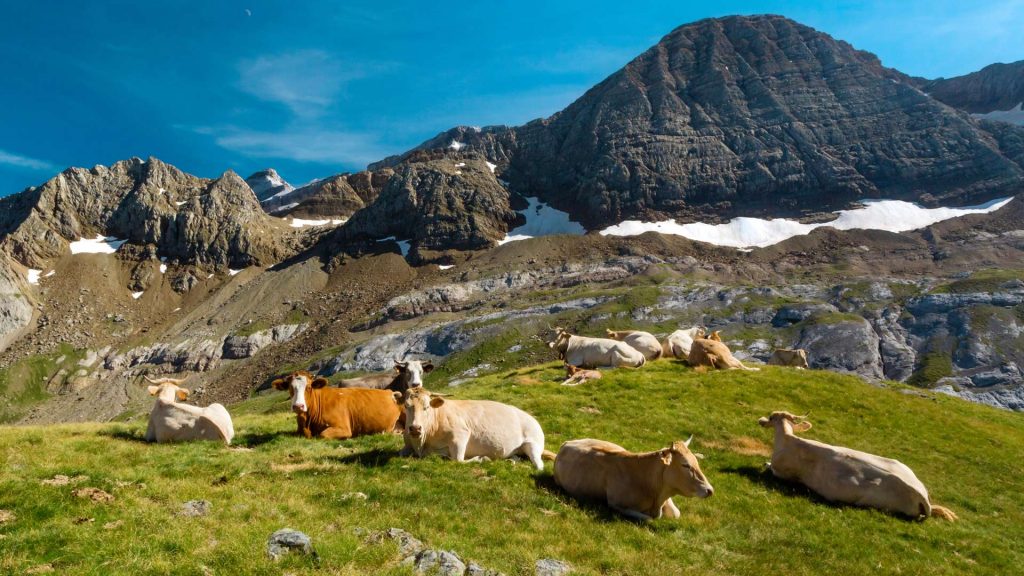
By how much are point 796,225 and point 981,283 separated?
73286 mm

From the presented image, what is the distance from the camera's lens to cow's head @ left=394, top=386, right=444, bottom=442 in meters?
12.9

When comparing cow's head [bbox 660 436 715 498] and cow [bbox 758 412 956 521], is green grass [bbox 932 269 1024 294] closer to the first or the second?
cow [bbox 758 412 956 521]

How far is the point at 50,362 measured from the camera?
138 m

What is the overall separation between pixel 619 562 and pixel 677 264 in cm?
15855

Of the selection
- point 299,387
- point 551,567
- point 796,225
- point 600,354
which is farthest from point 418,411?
point 796,225

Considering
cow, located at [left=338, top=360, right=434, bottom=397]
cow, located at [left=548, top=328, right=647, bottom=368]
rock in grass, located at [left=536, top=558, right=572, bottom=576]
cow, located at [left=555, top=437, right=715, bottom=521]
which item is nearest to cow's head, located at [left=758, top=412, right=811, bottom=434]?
cow, located at [left=555, top=437, right=715, bottom=521]

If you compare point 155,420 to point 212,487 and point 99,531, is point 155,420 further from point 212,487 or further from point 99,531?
point 99,531

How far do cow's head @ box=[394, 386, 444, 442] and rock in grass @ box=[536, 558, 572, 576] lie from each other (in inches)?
206

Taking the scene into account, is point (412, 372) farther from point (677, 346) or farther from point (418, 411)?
point (677, 346)

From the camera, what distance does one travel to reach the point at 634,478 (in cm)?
1129

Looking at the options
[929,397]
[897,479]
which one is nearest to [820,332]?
[929,397]

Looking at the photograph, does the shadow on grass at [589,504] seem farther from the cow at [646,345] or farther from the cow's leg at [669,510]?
the cow at [646,345]

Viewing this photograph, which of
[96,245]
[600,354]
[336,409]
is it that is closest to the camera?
[336,409]

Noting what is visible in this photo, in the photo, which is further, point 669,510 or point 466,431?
point 466,431
